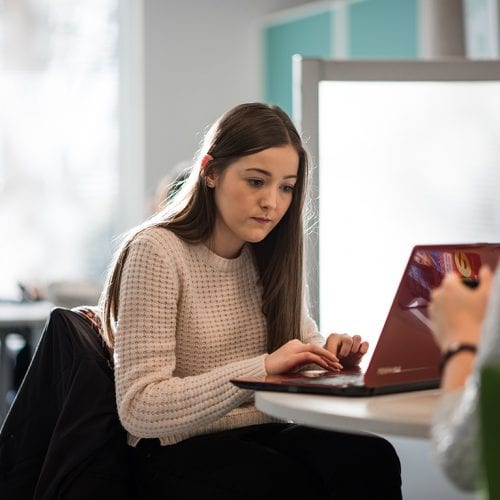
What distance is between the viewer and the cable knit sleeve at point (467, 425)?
1.18 meters

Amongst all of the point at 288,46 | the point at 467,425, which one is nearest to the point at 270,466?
the point at 467,425

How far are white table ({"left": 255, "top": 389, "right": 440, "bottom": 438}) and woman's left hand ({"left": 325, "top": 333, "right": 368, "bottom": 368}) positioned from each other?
0.96 ft

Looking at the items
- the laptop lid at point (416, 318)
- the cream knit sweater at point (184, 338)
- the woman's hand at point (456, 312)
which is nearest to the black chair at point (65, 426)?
the cream knit sweater at point (184, 338)

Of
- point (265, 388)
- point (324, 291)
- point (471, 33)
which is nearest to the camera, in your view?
point (265, 388)

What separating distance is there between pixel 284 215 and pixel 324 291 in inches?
29.1

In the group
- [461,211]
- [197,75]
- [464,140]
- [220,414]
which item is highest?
[197,75]

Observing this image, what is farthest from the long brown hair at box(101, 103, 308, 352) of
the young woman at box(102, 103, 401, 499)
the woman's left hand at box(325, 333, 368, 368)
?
the woman's left hand at box(325, 333, 368, 368)

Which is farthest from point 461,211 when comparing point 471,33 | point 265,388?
point 471,33

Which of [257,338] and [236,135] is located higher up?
[236,135]

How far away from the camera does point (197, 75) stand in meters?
6.72

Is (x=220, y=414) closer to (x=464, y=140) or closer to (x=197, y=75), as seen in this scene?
(x=464, y=140)

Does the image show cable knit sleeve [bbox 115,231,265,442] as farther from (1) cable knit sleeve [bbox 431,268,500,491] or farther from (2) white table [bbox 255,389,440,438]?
(1) cable knit sleeve [bbox 431,268,500,491]

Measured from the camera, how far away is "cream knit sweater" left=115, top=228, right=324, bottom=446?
6.00ft

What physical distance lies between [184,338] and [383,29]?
408 cm
